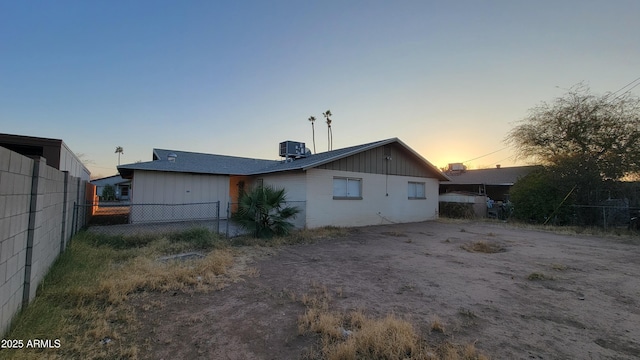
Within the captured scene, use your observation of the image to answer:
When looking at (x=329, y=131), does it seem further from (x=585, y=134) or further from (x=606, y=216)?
(x=606, y=216)

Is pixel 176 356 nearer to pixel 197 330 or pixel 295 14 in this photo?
pixel 197 330

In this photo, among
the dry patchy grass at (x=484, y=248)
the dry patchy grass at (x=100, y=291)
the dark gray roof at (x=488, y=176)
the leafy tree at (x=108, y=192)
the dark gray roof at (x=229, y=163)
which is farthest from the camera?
the leafy tree at (x=108, y=192)

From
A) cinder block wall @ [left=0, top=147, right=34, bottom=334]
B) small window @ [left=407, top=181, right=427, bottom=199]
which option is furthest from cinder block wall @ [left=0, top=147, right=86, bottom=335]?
small window @ [left=407, top=181, right=427, bottom=199]

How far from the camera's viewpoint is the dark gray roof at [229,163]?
1195cm

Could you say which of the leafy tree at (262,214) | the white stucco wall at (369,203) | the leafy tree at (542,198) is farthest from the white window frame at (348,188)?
the leafy tree at (542,198)

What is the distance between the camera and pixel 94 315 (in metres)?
3.26

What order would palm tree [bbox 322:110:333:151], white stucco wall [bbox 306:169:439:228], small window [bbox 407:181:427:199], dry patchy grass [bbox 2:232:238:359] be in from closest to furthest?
dry patchy grass [bbox 2:232:238:359], white stucco wall [bbox 306:169:439:228], small window [bbox 407:181:427:199], palm tree [bbox 322:110:333:151]

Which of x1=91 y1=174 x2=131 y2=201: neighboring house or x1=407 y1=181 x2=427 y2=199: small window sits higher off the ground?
x1=91 y1=174 x2=131 y2=201: neighboring house

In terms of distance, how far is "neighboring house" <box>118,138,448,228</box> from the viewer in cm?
1152

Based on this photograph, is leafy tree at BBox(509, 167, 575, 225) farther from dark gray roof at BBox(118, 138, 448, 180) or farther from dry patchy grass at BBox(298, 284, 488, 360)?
dry patchy grass at BBox(298, 284, 488, 360)

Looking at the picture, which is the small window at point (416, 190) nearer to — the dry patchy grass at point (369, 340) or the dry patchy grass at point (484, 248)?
the dry patchy grass at point (484, 248)

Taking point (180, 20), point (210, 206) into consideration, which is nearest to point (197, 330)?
point (180, 20)

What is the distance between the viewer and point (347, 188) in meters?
12.5

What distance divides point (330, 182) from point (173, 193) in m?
7.86
